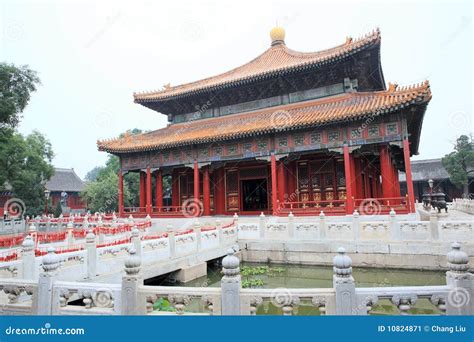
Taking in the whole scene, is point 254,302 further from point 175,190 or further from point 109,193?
point 109,193

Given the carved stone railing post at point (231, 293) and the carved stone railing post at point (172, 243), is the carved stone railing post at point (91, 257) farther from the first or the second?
the carved stone railing post at point (231, 293)

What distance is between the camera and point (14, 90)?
1989 cm

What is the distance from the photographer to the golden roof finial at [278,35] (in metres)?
24.9

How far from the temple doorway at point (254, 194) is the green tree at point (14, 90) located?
47.6ft

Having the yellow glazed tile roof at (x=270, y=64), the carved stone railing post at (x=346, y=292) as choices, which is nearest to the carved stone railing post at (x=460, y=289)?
the carved stone railing post at (x=346, y=292)

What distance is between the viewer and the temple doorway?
21.5m

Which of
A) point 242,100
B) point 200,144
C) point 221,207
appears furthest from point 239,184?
point 242,100

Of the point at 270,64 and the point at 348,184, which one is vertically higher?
the point at 270,64

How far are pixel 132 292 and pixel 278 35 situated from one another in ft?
77.8

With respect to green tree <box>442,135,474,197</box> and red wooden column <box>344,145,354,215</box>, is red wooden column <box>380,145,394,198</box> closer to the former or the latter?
red wooden column <box>344,145,354,215</box>

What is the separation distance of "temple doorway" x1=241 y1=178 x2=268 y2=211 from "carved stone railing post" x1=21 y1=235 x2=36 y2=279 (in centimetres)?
1501

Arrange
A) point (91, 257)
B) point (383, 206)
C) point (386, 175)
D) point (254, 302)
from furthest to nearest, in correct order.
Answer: point (386, 175)
point (383, 206)
point (91, 257)
point (254, 302)

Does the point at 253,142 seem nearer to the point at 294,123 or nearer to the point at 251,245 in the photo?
the point at 294,123

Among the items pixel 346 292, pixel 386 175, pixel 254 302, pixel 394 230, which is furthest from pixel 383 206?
pixel 254 302
